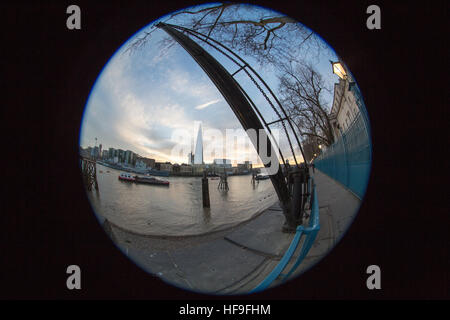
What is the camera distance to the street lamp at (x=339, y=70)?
2.25 ft

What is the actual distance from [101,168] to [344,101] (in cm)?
128

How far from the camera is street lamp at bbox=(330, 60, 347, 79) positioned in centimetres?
69

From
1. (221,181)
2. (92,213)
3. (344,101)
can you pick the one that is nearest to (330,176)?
(344,101)

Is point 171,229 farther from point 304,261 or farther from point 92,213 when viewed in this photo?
point 304,261

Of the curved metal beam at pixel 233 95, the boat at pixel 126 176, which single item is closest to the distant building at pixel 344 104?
the curved metal beam at pixel 233 95

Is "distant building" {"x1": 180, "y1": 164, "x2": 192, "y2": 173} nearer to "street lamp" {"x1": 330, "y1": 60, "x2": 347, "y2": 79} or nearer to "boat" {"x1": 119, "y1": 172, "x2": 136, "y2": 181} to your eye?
"boat" {"x1": 119, "y1": 172, "x2": 136, "y2": 181}

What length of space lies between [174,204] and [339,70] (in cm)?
119

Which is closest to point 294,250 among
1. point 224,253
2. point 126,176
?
point 224,253

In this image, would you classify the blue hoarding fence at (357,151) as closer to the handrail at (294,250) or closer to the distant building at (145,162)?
the handrail at (294,250)

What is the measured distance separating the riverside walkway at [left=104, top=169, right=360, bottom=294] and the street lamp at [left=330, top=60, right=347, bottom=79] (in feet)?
2.33

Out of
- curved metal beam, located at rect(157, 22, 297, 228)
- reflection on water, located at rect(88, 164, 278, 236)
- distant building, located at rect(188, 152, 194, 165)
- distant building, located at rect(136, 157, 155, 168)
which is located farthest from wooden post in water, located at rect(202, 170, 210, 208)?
curved metal beam, located at rect(157, 22, 297, 228)

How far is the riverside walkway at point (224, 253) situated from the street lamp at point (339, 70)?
2.33 feet

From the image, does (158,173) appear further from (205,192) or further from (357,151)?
(357,151)

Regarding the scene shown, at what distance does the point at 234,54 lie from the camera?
0.85 meters
